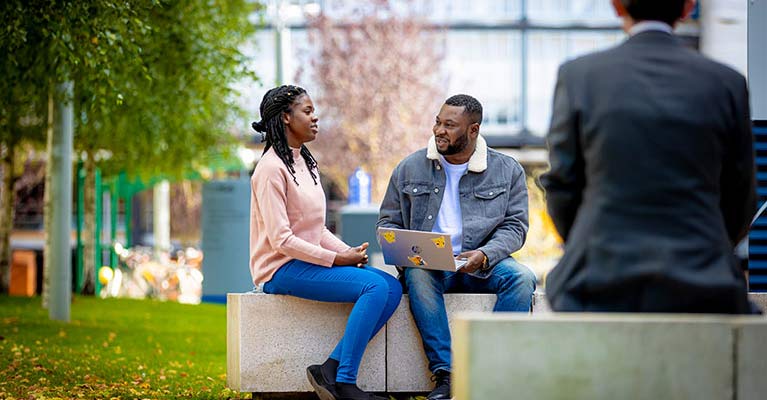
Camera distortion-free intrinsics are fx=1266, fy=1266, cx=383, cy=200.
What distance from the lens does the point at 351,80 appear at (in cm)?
3888

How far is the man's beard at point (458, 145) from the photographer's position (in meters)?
6.72

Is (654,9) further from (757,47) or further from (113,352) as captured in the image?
(113,352)

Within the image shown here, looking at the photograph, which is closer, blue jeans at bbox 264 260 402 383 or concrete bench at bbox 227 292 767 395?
blue jeans at bbox 264 260 402 383

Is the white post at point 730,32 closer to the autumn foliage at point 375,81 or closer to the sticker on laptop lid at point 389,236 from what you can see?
the sticker on laptop lid at point 389,236

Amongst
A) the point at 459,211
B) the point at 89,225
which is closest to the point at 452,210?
the point at 459,211

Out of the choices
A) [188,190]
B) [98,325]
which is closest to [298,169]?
[98,325]

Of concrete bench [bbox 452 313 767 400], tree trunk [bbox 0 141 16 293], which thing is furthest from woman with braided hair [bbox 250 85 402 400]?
tree trunk [bbox 0 141 16 293]

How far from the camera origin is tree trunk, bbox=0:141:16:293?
21484 millimetres

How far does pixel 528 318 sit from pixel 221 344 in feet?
33.3

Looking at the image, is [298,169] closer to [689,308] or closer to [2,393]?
[2,393]

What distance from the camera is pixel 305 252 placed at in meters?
6.30

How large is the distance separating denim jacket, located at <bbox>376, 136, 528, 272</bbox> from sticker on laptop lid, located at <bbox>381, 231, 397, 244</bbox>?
0.32m

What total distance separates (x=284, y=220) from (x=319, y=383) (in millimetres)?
830

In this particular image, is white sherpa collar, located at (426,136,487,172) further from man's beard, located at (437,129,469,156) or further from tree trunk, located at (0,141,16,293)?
tree trunk, located at (0,141,16,293)
